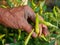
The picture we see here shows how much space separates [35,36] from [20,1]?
32cm

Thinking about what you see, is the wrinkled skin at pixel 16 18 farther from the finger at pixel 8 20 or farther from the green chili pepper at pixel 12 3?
the green chili pepper at pixel 12 3

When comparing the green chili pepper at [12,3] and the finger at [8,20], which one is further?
the green chili pepper at [12,3]

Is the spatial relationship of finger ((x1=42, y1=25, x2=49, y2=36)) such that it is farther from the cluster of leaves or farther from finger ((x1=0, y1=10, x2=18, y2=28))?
finger ((x1=0, y1=10, x2=18, y2=28))

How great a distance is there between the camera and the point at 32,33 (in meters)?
1.00

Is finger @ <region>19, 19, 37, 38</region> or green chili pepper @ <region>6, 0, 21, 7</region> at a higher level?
green chili pepper @ <region>6, 0, 21, 7</region>

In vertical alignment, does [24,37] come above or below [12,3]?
below

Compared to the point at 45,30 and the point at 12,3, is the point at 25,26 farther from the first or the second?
the point at 12,3

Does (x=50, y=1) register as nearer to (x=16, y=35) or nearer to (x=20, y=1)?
(x=20, y=1)

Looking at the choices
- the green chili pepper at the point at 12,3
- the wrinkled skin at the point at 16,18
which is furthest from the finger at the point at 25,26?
the green chili pepper at the point at 12,3

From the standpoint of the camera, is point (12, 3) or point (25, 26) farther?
point (12, 3)

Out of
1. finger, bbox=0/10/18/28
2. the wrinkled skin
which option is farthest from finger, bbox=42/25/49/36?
finger, bbox=0/10/18/28

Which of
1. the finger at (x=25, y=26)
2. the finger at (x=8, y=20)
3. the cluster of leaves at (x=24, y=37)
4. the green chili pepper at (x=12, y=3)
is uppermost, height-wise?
the green chili pepper at (x=12, y=3)

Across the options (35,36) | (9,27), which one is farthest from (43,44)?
(9,27)

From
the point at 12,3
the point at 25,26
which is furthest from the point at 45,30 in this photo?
the point at 12,3
